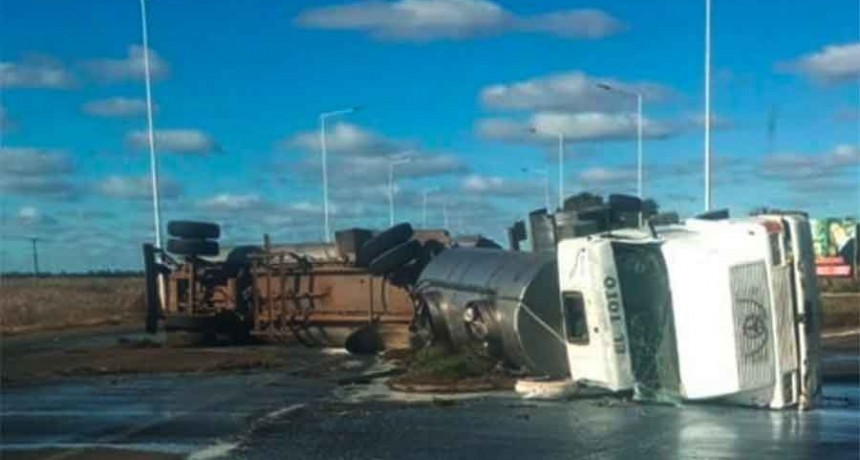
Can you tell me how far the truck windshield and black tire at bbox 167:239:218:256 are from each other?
1745cm

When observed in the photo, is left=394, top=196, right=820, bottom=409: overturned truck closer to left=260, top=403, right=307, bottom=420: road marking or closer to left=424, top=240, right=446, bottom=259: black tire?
left=260, top=403, right=307, bottom=420: road marking

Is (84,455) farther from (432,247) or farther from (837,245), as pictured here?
(837,245)

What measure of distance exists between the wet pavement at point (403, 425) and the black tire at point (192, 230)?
42.3 feet

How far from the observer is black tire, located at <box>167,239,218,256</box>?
34.5 m

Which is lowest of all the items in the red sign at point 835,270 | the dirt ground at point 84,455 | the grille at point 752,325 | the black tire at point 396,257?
the red sign at point 835,270

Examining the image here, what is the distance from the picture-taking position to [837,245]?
85.5 m

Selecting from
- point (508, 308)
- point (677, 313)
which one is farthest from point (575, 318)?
point (677, 313)

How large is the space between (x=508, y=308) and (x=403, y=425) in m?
5.40

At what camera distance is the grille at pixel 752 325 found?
17562 millimetres

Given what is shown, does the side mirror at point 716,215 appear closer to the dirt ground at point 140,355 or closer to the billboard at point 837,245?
the dirt ground at point 140,355

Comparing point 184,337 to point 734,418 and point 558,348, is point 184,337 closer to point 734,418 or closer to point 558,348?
point 558,348

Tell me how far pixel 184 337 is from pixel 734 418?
2034cm

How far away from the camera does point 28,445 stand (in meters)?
15.4

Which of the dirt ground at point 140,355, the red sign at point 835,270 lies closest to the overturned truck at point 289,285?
the dirt ground at point 140,355
